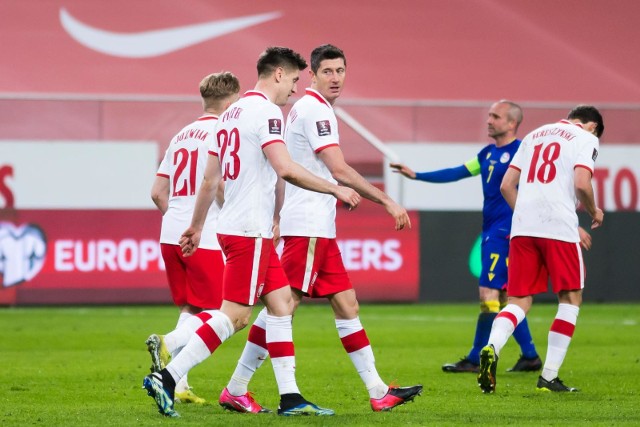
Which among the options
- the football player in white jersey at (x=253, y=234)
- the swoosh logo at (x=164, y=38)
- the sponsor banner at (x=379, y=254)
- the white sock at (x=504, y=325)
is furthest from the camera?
the swoosh logo at (x=164, y=38)

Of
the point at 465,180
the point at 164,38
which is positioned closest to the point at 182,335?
the point at 465,180

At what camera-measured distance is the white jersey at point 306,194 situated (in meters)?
7.29

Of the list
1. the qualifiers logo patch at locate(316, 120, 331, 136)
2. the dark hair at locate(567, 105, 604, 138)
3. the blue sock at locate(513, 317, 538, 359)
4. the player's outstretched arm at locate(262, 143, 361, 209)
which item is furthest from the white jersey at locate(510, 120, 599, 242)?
the player's outstretched arm at locate(262, 143, 361, 209)

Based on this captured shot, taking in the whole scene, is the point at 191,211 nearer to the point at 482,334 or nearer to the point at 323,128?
the point at 323,128

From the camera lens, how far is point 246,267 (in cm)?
689

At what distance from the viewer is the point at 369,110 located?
65.1 ft

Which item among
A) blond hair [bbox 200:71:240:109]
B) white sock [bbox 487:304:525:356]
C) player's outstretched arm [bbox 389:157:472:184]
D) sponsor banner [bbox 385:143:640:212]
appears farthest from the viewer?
sponsor banner [bbox 385:143:640:212]

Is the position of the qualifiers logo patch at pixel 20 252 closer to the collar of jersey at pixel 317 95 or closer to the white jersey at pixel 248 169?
the collar of jersey at pixel 317 95

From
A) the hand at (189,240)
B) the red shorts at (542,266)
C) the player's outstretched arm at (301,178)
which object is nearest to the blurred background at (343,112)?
the red shorts at (542,266)

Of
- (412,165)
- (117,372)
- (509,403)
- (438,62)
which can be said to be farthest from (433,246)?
(509,403)

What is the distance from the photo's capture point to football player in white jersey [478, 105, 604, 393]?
8562 millimetres

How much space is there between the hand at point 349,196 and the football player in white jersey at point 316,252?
0.61m

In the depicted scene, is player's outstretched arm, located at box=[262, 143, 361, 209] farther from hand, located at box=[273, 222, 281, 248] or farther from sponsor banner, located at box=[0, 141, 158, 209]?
sponsor banner, located at box=[0, 141, 158, 209]

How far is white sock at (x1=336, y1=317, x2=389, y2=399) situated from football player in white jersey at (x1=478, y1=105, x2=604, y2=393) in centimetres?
140
